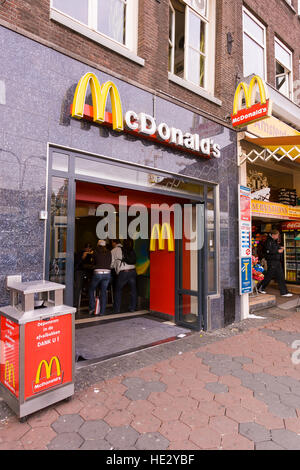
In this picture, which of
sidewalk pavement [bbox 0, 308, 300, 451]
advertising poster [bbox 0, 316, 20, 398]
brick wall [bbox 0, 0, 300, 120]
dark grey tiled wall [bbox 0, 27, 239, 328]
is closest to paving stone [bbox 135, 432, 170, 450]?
sidewalk pavement [bbox 0, 308, 300, 451]

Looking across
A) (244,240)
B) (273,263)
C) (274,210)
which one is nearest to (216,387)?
(244,240)

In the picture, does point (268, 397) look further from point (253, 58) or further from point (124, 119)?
point (253, 58)

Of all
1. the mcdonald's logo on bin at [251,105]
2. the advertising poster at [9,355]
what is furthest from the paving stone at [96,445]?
the mcdonald's logo on bin at [251,105]

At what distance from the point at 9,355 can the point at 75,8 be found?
17.3 ft

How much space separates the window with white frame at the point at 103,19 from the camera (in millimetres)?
4676

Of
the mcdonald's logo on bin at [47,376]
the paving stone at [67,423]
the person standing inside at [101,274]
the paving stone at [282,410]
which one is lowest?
the paving stone at [282,410]

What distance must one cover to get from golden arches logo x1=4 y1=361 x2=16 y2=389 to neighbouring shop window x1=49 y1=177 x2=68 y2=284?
1231mm

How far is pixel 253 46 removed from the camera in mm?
8617

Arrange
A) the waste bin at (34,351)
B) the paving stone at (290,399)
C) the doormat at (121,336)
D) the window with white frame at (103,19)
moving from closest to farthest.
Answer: the waste bin at (34,351) < the paving stone at (290,399) < the window with white frame at (103,19) < the doormat at (121,336)

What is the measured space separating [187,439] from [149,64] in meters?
5.77

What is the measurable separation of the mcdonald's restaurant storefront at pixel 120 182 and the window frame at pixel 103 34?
55cm

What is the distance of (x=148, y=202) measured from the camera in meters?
6.64

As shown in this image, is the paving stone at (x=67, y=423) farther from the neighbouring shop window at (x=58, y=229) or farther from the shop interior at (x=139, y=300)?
the neighbouring shop window at (x=58, y=229)
